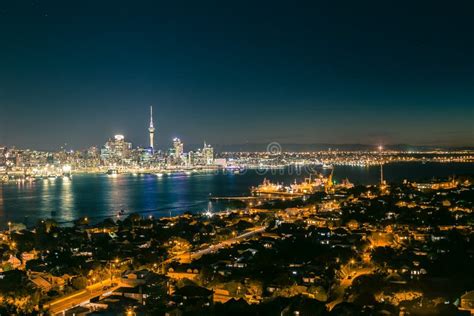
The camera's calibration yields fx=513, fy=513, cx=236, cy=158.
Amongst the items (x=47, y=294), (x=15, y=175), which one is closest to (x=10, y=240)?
(x=47, y=294)

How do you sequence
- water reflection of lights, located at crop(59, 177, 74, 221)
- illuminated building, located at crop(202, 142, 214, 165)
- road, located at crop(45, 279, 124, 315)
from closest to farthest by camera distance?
road, located at crop(45, 279, 124, 315)
water reflection of lights, located at crop(59, 177, 74, 221)
illuminated building, located at crop(202, 142, 214, 165)

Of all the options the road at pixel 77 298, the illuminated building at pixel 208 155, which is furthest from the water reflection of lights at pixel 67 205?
the illuminated building at pixel 208 155

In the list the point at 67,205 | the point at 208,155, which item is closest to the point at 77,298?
the point at 67,205

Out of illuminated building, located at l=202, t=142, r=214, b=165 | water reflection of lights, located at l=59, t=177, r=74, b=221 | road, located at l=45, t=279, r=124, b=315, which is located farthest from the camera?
illuminated building, located at l=202, t=142, r=214, b=165

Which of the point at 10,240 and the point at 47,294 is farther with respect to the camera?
the point at 10,240

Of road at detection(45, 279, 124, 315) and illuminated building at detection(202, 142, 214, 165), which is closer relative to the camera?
road at detection(45, 279, 124, 315)

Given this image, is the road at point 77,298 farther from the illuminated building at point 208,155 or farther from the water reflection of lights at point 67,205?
the illuminated building at point 208,155

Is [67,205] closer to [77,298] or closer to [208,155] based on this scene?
[77,298]

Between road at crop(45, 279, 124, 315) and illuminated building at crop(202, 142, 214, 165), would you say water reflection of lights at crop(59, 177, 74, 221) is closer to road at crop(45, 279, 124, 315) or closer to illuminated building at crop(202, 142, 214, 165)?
road at crop(45, 279, 124, 315)

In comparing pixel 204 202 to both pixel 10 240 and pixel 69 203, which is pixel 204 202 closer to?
pixel 69 203

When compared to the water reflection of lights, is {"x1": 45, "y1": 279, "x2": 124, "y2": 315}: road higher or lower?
lower

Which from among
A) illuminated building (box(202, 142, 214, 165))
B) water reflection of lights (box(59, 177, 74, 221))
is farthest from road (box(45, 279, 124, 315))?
illuminated building (box(202, 142, 214, 165))
